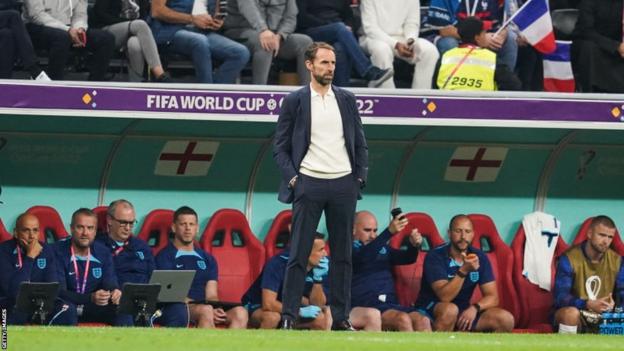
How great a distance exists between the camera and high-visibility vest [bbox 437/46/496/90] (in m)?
15.4

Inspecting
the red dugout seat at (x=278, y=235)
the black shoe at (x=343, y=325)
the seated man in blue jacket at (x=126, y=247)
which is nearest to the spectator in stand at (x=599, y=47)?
the red dugout seat at (x=278, y=235)

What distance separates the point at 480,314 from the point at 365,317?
120 cm

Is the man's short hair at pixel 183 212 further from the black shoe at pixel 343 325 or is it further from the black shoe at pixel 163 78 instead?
the black shoe at pixel 343 325

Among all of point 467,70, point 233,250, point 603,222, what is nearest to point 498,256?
point 603,222

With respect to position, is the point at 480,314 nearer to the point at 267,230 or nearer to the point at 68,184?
A: the point at 267,230

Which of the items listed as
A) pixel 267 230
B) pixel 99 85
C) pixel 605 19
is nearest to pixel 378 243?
pixel 267 230

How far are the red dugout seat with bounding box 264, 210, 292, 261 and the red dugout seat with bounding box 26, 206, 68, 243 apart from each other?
5.84 ft

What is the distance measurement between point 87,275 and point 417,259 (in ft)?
A: 10.4

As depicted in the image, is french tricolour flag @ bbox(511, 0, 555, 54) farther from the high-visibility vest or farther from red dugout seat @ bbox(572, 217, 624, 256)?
red dugout seat @ bbox(572, 217, 624, 256)

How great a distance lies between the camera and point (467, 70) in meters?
15.4

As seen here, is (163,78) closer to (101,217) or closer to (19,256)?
(101,217)

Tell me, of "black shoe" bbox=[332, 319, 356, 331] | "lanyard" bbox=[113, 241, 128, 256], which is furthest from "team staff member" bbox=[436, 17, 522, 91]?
"black shoe" bbox=[332, 319, 356, 331]

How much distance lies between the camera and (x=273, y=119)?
47.7ft

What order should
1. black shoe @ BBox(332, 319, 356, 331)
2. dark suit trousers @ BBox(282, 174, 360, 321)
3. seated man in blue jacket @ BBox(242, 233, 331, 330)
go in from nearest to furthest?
dark suit trousers @ BBox(282, 174, 360, 321)
black shoe @ BBox(332, 319, 356, 331)
seated man in blue jacket @ BBox(242, 233, 331, 330)
